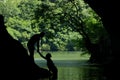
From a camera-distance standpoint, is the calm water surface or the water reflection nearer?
the water reflection

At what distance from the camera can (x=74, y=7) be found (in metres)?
52.0

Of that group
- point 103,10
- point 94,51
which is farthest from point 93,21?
point 103,10

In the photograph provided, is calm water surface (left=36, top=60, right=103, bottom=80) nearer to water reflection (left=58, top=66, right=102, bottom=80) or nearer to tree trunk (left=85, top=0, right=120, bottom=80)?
water reflection (left=58, top=66, right=102, bottom=80)

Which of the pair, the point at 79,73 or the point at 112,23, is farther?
the point at 79,73

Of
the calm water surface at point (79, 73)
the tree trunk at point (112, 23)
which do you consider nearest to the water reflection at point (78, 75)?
the calm water surface at point (79, 73)

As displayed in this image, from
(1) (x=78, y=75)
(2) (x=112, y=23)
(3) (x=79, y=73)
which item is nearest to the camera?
(2) (x=112, y=23)

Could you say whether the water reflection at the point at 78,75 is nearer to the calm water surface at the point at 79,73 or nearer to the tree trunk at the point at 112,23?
the calm water surface at the point at 79,73

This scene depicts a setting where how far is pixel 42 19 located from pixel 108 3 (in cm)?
3661

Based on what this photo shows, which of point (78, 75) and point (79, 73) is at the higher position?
point (78, 75)

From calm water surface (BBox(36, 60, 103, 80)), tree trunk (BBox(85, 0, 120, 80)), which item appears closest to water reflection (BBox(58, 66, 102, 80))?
calm water surface (BBox(36, 60, 103, 80))

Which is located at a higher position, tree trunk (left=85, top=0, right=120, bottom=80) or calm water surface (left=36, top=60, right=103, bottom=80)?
tree trunk (left=85, top=0, right=120, bottom=80)

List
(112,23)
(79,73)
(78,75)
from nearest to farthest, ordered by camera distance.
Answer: (112,23) < (78,75) < (79,73)

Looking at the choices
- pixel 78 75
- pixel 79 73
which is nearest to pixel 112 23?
pixel 78 75

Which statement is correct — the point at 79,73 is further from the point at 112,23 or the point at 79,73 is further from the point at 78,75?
the point at 112,23
